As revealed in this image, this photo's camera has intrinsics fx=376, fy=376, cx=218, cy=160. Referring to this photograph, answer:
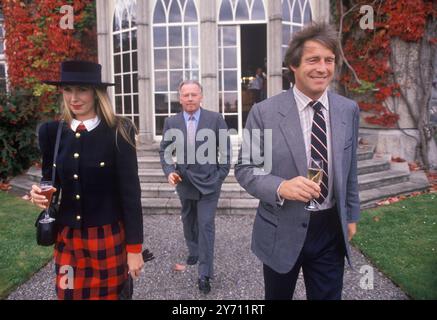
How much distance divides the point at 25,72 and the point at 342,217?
9001 mm

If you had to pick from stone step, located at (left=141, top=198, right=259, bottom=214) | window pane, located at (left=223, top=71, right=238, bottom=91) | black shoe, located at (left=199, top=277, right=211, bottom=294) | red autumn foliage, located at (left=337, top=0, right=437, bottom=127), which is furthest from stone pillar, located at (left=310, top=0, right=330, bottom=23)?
black shoe, located at (left=199, top=277, right=211, bottom=294)

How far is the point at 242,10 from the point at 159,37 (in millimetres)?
1790

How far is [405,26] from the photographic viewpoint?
8148 millimetres

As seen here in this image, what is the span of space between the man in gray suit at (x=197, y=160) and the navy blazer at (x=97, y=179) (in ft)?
4.52

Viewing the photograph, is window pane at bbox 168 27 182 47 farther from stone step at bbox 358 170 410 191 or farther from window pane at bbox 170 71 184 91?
stone step at bbox 358 170 410 191

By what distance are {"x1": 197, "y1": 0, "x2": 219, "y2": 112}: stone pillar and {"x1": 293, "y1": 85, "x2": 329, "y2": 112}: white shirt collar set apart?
5262 millimetres

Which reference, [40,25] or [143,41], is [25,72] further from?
[143,41]

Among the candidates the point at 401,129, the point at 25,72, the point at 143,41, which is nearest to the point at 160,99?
the point at 143,41

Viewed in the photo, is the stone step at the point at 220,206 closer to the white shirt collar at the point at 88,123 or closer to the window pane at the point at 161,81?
the window pane at the point at 161,81

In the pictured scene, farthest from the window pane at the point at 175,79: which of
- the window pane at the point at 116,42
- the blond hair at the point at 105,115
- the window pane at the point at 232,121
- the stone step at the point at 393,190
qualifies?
the blond hair at the point at 105,115

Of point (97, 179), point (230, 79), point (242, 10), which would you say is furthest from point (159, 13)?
point (97, 179)

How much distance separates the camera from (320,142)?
2.12 m

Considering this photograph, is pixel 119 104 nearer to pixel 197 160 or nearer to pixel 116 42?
pixel 116 42

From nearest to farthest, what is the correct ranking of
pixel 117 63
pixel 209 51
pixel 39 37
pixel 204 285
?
pixel 204 285, pixel 209 51, pixel 117 63, pixel 39 37
